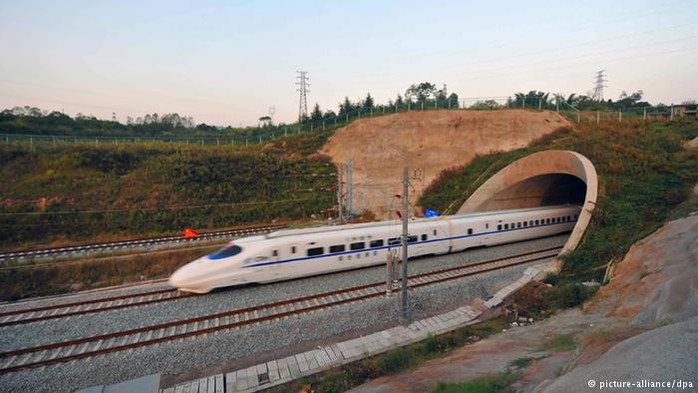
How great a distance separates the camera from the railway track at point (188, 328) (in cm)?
1146

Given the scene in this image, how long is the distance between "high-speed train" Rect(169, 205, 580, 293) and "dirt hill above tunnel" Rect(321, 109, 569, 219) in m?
15.5

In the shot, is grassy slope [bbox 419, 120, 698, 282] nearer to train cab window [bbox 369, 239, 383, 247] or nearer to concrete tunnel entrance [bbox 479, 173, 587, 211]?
concrete tunnel entrance [bbox 479, 173, 587, 211]

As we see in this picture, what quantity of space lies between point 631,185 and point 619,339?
17.2 metres

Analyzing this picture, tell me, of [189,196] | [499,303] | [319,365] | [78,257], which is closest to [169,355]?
[319,365]

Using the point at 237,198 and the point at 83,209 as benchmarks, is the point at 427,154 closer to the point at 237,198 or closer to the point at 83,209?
the point at 237,198

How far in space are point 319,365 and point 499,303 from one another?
8048 millimetres

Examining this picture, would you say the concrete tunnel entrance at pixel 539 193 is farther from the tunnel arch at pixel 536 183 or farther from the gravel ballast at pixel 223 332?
the gravel ballast at pixel 223 332

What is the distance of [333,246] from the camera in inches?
706

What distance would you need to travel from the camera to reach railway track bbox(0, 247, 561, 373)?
11.5m

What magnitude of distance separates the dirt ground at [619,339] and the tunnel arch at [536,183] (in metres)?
8.89

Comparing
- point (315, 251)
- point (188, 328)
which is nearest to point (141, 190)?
point (315, 251)

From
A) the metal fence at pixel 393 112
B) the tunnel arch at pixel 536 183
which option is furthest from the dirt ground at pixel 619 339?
the metal fence at pixel 393 112

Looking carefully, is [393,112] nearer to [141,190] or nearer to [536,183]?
[536,183]

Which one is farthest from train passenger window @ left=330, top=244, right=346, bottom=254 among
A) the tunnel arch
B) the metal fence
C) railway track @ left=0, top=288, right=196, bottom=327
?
the metal fence
